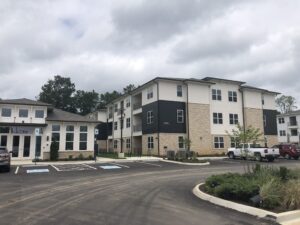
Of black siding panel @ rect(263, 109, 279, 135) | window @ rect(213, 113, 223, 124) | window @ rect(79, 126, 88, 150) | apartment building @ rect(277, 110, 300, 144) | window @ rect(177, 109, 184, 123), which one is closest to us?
window @ rect(79, 126, 88, 150)

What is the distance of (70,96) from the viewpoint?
274 feet

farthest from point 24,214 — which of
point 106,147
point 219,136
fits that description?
point 106,147

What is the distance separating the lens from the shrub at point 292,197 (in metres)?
9.00

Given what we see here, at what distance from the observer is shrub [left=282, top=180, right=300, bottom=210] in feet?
29.5

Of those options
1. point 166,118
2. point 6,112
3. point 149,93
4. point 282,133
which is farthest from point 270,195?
point 282,133

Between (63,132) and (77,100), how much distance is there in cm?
5282

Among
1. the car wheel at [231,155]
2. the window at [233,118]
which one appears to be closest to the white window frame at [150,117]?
the car wheel at [231,155]

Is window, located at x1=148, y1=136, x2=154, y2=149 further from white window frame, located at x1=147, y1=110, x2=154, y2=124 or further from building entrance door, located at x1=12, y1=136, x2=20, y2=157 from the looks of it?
building entrance door, located at x1=12, y1=136, x2=20, y2=157

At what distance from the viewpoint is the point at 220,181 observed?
39.0ft

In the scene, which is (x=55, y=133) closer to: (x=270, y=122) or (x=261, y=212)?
(x=261, y=212)

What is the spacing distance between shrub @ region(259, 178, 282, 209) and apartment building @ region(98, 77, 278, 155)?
86.1ft

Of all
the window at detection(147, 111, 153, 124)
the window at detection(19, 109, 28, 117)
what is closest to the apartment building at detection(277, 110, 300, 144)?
the window at detection(147, 111, 153, 124)

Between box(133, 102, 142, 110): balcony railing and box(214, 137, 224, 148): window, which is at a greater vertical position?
box(133, 102, 142, 110): balcony railing

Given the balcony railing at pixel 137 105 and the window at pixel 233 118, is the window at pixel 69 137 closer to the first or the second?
the balcony railing at pixel 137 105
